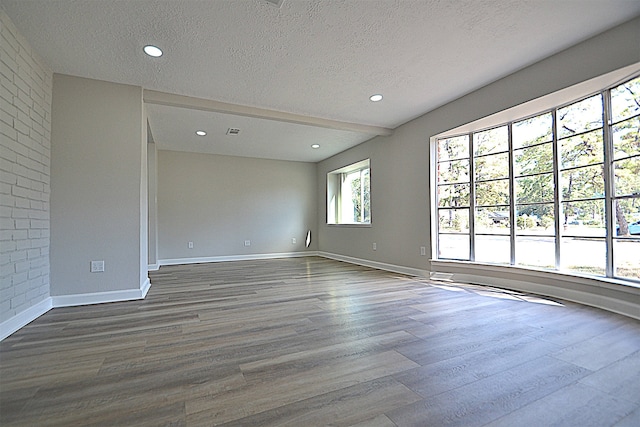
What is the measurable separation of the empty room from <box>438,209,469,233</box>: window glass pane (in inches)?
0.8

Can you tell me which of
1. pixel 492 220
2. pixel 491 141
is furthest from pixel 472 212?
pixel 491 141

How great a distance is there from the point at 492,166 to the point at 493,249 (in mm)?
1156

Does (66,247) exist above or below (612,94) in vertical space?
below

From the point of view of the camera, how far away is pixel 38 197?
282 centimetres

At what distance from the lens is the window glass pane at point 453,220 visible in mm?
4254

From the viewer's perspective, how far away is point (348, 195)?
734 centimetres

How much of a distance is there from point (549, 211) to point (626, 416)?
8.83 ft

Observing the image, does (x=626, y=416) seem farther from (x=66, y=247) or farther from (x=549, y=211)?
(x=66, y=247)

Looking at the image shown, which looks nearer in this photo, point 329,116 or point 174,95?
point 174,95

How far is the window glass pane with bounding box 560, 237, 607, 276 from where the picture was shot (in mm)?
2908

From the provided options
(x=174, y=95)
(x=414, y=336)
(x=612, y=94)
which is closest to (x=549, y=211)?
(x=612, y=94)

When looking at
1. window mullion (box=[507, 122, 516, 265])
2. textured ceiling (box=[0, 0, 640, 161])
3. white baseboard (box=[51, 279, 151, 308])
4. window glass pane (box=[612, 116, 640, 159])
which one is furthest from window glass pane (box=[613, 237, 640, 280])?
white baseboard (box=[51, 279, 151, 308])

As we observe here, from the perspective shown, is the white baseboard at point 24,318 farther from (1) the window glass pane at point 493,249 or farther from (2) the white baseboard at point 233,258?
(1) the window glass pane at point 493,249

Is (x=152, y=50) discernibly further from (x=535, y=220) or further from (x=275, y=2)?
(x=535, y=220)
